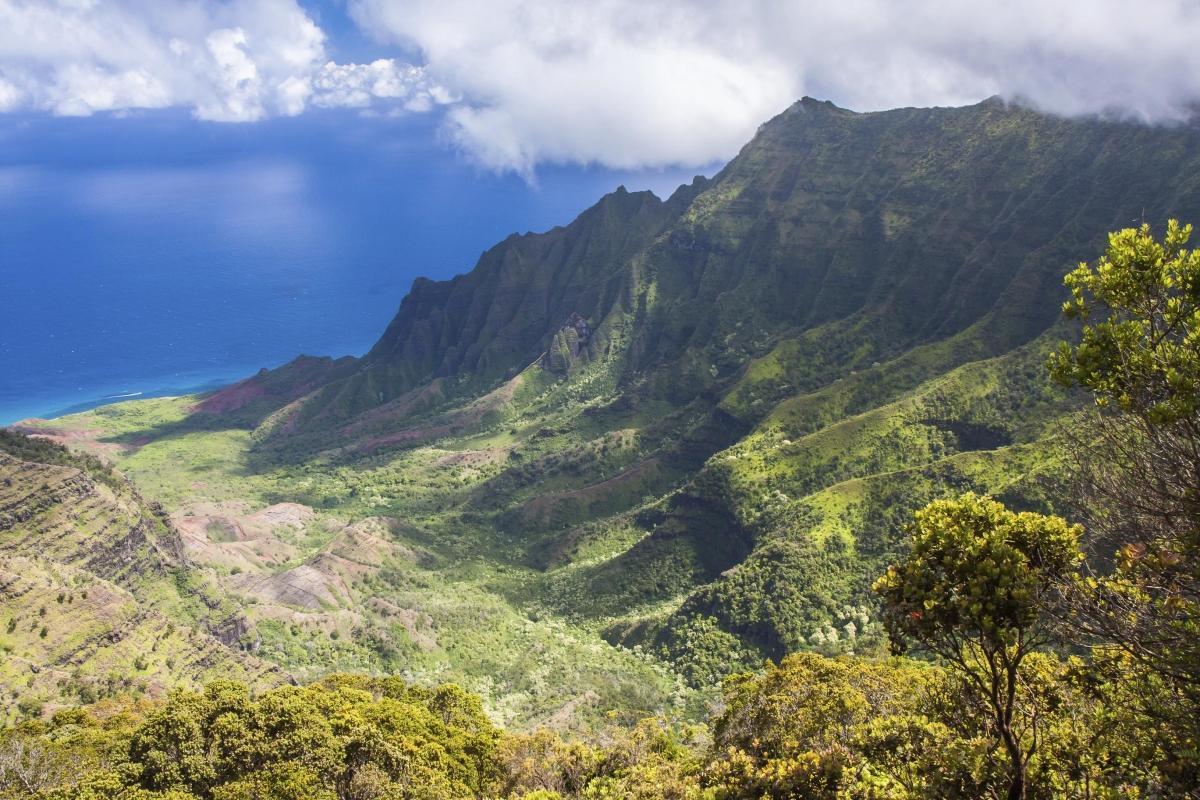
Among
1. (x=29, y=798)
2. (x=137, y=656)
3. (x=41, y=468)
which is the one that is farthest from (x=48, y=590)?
(x=29, y=798)

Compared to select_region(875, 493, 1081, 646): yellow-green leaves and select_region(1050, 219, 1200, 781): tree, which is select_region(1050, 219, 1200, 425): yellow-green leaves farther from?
select_region(875, 493, 1081, 646): yellow-green leaves

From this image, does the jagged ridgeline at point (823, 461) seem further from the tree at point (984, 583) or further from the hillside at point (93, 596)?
the tree at point (984, 583)

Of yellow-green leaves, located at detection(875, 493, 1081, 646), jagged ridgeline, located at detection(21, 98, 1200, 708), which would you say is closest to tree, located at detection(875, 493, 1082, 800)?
yellow-green leaves, located at detection(875, 493, 1081, 646)

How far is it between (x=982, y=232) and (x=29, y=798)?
206 metres

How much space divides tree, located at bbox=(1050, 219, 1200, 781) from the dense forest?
2.2 inches

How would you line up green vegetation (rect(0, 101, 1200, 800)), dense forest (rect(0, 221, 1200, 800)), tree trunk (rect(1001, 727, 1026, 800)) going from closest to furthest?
dense forest (rect(0, 221, 1200, 800))
tree trunk (rect(1001, 727, 1026, 800))
green vegetation (rect(0, 101, 1200, 800))

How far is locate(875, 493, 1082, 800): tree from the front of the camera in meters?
18.4

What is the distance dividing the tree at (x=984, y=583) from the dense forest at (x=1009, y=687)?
6cm

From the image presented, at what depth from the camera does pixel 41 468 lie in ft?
334

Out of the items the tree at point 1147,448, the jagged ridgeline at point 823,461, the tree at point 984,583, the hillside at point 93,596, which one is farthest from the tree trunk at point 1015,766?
the jagged ridgeline at point 823,461

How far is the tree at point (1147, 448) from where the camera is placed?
57.6 ft

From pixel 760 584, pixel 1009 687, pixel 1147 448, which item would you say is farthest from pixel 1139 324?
pixel 760 584

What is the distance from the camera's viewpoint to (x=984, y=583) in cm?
1852

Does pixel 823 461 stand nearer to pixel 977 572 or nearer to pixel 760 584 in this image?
pixel 760 584
